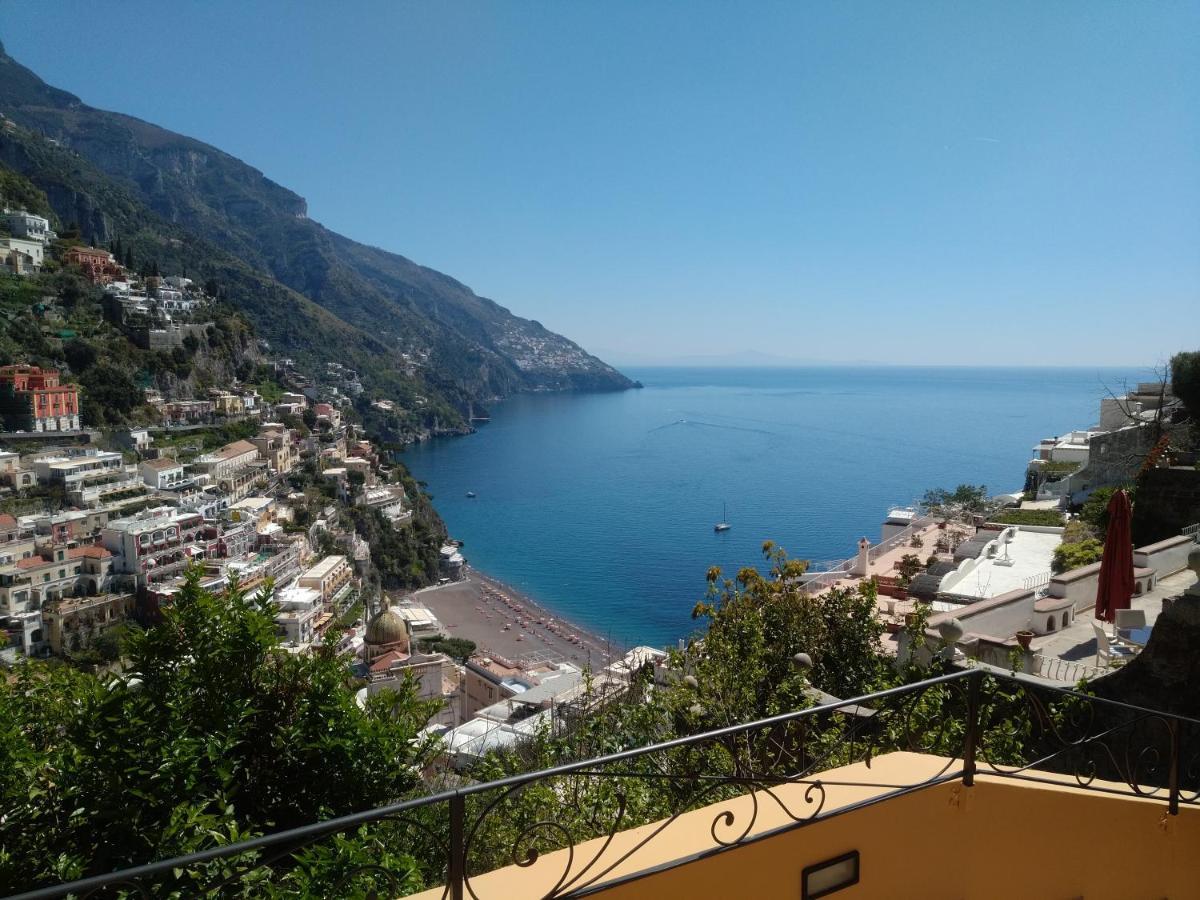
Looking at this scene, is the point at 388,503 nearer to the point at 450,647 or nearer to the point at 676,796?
the point at 450,647

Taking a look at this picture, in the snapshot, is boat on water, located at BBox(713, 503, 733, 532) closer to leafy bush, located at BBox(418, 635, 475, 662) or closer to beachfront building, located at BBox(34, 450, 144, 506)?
leafy bush, located at BBox(418, 635, 475, 662)

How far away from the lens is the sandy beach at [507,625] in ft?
88.8

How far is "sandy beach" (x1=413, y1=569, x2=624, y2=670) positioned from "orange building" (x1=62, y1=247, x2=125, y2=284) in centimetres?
3472

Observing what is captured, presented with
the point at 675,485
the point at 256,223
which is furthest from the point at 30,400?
the point at 256,223

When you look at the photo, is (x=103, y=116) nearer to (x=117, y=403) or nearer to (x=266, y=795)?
(x=117, y=403)

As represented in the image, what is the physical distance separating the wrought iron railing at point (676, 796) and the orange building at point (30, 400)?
138ft

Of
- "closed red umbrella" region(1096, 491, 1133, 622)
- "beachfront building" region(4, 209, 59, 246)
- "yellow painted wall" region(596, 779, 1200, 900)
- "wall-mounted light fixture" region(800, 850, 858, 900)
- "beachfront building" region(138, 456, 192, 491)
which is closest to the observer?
"wall-mounted light fixture" region(800, 850, 858, 900)

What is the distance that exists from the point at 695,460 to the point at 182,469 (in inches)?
1734

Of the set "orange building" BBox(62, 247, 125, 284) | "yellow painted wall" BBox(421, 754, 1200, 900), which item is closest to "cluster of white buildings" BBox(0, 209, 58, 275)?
"orange building" BBox(62, 247, 125, 284)

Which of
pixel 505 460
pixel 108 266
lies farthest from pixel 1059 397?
pixel 108 266

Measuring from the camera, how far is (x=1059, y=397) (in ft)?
479

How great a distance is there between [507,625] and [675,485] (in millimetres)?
28453

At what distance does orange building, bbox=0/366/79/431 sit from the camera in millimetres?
35500

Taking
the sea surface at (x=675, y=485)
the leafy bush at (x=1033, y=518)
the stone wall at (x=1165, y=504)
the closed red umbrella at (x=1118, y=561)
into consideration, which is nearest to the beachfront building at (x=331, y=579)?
the sea surface at (x=675, y=485)
